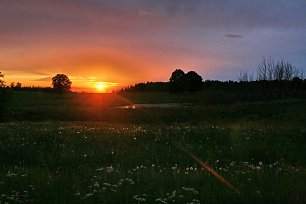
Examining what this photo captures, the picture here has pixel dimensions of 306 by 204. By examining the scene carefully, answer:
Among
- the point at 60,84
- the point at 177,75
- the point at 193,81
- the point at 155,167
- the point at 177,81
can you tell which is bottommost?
the point at 155,167

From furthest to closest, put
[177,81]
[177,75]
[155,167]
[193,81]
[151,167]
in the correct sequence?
1. [193,81]
2. [177,75]
3. [177,81]
4. [155,167]
5. [151,167]

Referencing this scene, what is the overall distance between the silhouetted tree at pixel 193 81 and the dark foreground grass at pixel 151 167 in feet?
406

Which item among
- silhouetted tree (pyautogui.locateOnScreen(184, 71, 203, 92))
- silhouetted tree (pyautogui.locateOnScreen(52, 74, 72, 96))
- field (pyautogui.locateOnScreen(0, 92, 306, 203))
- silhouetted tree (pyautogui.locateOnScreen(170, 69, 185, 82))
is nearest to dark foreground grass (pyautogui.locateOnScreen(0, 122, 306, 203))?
field (pyautogui.locateOnScreen(0, 92, 306, 203))

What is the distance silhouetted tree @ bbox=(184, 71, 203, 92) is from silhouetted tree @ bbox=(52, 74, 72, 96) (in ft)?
146

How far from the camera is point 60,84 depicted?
501 feet

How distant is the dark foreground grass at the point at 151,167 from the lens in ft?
29.1

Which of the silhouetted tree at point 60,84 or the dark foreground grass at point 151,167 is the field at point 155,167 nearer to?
the dark foreground grass at point 151,167

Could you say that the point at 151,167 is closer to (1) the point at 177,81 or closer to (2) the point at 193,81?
(1) the point at 177,81

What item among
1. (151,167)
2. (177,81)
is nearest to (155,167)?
(151,167)

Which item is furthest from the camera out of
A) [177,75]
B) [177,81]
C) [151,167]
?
[177,75]

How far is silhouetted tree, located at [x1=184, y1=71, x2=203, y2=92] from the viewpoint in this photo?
481 feet

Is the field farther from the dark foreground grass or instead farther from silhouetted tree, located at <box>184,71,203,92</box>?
silhouetted tree, located at <box>184,71,203,92</box>

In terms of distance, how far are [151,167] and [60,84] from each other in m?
144

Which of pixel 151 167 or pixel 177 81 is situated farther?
pixel 177 81
